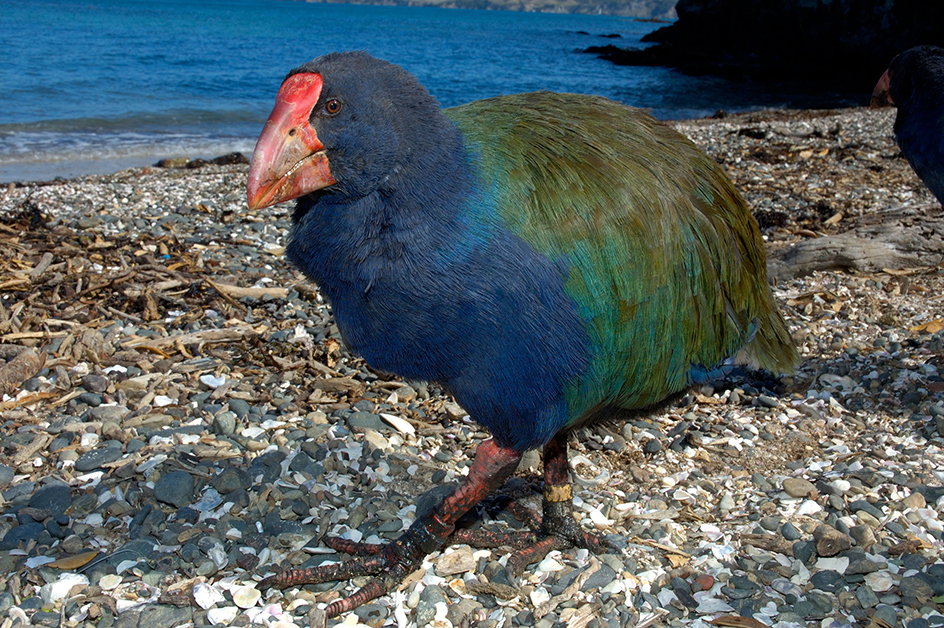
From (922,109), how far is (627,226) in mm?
3295

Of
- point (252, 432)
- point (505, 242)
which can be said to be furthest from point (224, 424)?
point (505, 242)

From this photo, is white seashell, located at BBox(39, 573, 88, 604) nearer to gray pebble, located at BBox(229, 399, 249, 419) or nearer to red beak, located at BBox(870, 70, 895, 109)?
gray pebble, located at BBox(229, 399, 249, 419)

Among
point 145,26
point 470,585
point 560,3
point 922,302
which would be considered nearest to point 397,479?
point 470,585

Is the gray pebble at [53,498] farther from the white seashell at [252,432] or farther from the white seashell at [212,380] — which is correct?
the white seashell at [212,380]

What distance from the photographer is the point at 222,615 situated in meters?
2.40

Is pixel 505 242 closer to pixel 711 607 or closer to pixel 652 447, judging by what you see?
pixel 711 607

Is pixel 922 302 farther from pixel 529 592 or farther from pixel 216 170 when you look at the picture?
pixel 216 170

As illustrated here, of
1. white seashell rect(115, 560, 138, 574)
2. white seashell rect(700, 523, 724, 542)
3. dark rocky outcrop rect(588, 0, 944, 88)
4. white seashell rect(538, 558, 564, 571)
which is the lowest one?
white seashell rect(538, 558, 564, 571)

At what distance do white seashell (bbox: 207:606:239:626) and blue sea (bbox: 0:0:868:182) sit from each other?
1037 cm

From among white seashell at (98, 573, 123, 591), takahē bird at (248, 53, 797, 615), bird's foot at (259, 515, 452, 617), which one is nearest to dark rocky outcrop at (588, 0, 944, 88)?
takahē bird at (248, 53, 797, 615)

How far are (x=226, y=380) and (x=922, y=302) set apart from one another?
4.31 meters

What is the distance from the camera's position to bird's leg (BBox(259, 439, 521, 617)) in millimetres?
2553

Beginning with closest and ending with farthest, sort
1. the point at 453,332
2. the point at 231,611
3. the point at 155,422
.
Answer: the point at 453,332 < the point at 231,611 < the point at 155,422

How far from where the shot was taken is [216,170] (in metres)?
10.3
